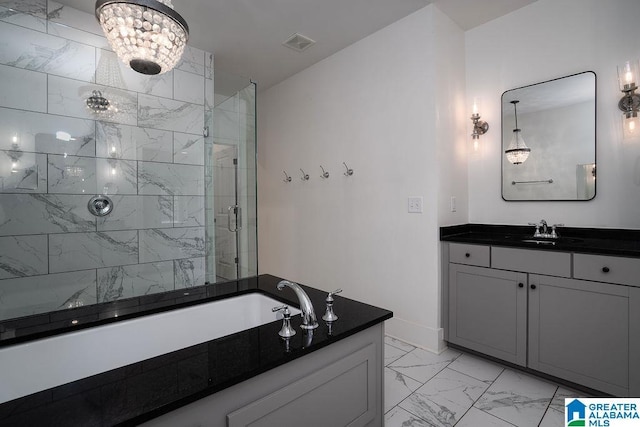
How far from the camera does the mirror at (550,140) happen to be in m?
2.11

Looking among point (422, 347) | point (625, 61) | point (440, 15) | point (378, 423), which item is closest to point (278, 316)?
point (378, 423)

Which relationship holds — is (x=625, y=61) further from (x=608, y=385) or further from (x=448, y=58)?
(x=608, y=385)

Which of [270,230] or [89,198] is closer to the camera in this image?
[89,198]

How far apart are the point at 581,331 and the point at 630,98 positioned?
4.88 feet

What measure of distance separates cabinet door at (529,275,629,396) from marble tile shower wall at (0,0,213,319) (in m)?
2.64

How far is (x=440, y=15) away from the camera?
239cm

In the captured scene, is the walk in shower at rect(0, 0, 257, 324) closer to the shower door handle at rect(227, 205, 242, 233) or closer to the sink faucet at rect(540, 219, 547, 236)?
the shower door handle at rect(227, 205, 242, 233)

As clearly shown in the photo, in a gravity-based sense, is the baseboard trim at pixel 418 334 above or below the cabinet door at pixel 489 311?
below

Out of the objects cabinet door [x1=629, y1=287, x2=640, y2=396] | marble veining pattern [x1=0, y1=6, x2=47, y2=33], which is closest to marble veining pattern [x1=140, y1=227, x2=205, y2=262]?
marble veining pattern [x1=0, y1=6, x2=47, y2=33]

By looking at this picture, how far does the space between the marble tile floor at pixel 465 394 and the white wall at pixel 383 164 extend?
268 mm

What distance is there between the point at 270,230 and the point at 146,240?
1752 mm

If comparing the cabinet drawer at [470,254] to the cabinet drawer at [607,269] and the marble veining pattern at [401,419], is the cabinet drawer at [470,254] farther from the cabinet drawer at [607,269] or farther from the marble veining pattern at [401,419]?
the marble veining pattern at [401,419]

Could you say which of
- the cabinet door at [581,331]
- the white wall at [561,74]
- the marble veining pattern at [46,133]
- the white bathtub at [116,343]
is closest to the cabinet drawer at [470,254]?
the cabinet door at [581,331]

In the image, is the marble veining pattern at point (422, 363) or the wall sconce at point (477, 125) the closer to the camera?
the marble veining pattern at point (422, 363)
